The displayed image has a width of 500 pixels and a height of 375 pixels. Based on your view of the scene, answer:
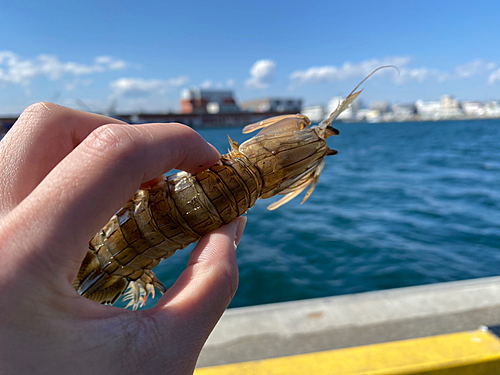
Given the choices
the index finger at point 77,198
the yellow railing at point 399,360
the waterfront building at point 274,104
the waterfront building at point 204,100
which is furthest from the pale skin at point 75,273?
the waterfront building at point 204,100

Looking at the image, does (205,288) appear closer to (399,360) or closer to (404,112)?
(399,360)

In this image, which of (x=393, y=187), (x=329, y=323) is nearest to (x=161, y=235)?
(x=329, y=323)

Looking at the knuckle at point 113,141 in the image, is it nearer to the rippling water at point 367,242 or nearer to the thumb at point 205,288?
the thumb at point 205,288

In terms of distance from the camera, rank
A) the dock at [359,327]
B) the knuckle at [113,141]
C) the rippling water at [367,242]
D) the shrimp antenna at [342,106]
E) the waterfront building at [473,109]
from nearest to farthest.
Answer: the knuckle at [113,141] < the shrimp antenna at [342,106] < the dock at [359,327] < the rippling water at [367,242] < the waterfront building at [473,109]

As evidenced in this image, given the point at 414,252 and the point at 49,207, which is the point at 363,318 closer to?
the point at 49,207

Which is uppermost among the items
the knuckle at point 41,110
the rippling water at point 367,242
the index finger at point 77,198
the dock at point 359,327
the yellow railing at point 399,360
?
the knuckle at point 41,110

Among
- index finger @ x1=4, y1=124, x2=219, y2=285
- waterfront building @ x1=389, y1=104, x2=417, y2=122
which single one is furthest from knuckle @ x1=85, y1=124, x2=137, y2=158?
waterfront building @ x1=389, y1=104, x2=417, y2=122

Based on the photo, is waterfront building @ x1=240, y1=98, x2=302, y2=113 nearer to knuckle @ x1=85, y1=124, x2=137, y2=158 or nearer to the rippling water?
the rippling water
